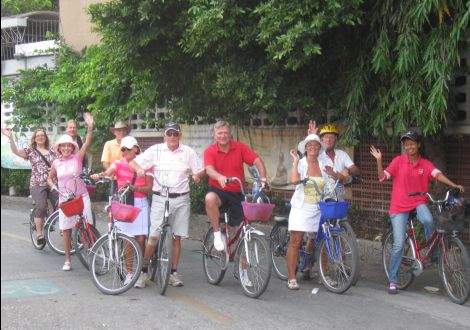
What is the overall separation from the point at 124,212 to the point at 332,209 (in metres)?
2.17

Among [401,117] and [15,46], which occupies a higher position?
[15,46]

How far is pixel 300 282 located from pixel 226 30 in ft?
10.4

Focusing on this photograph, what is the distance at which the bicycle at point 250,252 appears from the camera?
21.7 feet

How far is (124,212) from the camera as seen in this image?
6.68 m

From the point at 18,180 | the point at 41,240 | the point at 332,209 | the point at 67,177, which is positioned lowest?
the point at 41,240

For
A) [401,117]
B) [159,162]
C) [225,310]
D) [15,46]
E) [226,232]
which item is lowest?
[225,310]

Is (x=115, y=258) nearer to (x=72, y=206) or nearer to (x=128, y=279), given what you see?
(x=128, y=279)

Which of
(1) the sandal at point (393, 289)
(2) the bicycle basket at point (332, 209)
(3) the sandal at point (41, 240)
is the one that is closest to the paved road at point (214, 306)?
(1) the sandal at point (393, 289)

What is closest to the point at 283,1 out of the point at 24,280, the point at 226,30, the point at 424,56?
the point at 226,30

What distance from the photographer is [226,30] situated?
7867 mm

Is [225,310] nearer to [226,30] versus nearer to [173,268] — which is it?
[173,268]

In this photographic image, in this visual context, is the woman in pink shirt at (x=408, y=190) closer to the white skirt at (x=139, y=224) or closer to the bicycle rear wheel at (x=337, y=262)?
the bicycle rear wheel at (x=337, y=262)

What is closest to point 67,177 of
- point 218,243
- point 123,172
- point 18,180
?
point 123,172

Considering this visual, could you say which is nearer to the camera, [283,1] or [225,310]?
[225,310]
